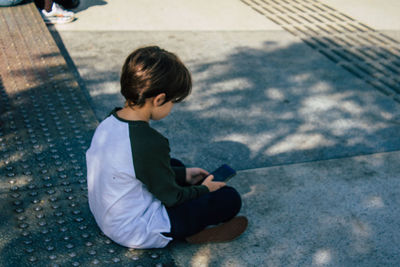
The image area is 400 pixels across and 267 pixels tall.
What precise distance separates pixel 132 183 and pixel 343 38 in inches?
165

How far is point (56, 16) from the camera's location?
534 cm

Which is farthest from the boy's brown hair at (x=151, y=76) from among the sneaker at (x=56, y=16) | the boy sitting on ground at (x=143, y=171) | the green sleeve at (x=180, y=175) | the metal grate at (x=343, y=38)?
the sneaker at (x=56, y=16)

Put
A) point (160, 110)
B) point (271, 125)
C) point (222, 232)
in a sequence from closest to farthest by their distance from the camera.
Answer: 1. point (160, 110)
2. point (222, 232)
3. point (271, 125)

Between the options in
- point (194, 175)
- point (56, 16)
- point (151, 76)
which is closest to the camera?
point (151, 76)

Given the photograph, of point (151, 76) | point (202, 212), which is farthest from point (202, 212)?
point (151, 76)

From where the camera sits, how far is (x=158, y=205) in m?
2.26

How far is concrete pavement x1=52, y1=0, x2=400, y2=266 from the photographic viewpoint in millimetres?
2562

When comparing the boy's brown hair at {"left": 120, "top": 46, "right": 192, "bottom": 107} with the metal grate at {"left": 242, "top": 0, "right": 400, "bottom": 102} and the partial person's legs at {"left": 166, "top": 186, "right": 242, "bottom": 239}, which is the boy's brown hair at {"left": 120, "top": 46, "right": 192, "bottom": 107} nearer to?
the partial person's legs at {"left": 166, "top": 186, "right": 242, "bottom": 239}

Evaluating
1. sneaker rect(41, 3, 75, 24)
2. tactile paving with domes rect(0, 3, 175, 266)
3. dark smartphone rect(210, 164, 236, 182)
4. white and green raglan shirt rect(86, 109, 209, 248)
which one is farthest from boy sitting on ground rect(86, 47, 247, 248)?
sneaker rect(41, 3, 75, 24)

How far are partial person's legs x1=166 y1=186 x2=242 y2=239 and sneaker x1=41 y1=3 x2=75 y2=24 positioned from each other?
368 centimetres

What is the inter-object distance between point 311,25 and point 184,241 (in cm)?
419

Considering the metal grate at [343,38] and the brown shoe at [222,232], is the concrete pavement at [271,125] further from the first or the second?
the metal grate at [343,38]

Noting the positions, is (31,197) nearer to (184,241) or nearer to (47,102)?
(184,241)

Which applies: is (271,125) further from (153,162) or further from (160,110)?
(153,162)
